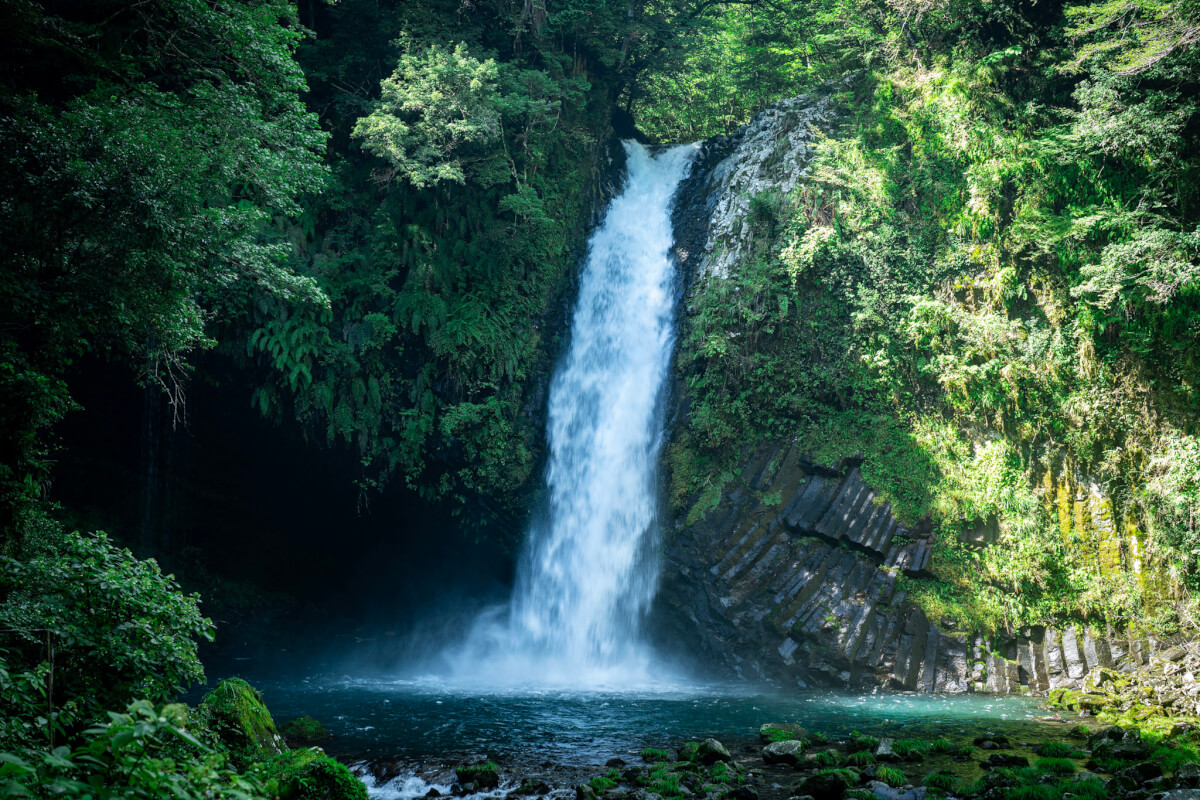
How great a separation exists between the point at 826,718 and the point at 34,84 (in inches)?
600

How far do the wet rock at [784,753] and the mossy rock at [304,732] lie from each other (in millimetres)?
5910

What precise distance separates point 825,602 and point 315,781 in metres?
9.62

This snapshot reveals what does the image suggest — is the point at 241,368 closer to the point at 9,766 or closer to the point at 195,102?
the point at 195,102

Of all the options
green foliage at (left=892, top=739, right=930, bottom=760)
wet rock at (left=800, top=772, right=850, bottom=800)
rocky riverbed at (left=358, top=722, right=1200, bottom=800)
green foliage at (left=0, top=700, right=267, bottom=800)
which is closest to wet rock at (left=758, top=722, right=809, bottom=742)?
rocky riverbed at (left=358, top=722, right=1200, bottom=800)

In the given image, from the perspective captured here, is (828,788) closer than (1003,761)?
Yes

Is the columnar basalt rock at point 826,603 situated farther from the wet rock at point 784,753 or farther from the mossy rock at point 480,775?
the mossy rock at point 480,775

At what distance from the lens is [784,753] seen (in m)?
8.08

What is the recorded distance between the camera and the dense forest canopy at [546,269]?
8.20 m

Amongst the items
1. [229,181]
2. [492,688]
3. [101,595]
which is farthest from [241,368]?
[101,595]

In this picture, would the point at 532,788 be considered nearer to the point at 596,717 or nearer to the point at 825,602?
the point at 596,717

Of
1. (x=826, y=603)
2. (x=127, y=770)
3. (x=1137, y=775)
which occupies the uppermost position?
(x=127, y=770)

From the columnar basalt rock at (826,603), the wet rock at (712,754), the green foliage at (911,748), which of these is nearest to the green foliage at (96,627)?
the wet rock at (712,754)

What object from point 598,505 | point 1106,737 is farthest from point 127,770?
point 598,505

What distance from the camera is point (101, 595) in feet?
16.9
